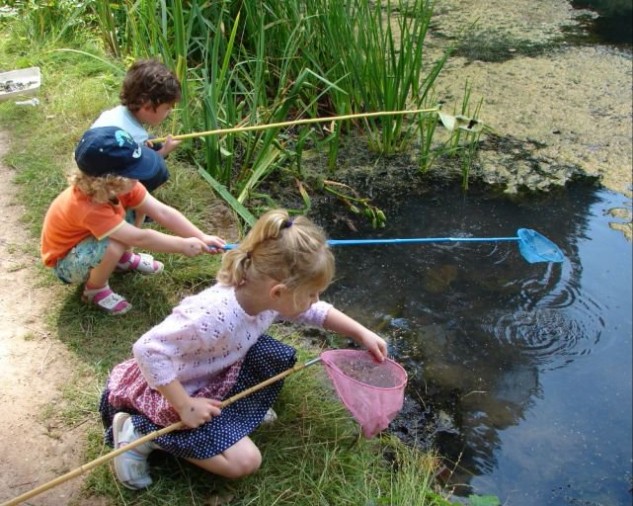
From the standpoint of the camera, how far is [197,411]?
1514 mm

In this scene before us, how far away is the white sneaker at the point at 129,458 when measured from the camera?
1576 mm

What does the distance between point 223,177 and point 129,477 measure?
5.16 feet

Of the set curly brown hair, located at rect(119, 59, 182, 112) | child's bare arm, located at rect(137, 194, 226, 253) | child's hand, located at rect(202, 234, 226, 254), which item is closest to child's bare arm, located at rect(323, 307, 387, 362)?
child's hand, located at rect(202, 234, 226, 254)

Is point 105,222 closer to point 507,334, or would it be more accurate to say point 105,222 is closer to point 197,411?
point 197,411

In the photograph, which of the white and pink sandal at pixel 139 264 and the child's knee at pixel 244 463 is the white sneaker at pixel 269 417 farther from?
the white and pink sandal at pixel 139 264

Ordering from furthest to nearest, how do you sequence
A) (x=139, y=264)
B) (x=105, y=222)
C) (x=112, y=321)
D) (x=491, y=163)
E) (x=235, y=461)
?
(x=491, y=163), (x=139, y=264), (x=112, y=321), (x=105, y=222), (x=235, y=461)

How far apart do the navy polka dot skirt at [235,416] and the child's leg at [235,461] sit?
0.05 ft

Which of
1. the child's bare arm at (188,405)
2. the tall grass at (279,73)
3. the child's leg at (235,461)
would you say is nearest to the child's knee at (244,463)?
the child's leg at (235,461)

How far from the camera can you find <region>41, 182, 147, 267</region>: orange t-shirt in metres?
1.98

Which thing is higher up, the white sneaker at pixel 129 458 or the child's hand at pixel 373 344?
the child's hand at pixel 373 344

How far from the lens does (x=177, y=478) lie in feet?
5.45

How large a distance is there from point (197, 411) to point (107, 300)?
78 centimetres

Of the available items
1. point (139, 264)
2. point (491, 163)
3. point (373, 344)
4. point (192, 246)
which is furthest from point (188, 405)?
point (491, 163)

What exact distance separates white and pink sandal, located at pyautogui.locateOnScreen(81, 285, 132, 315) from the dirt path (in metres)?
0.18
